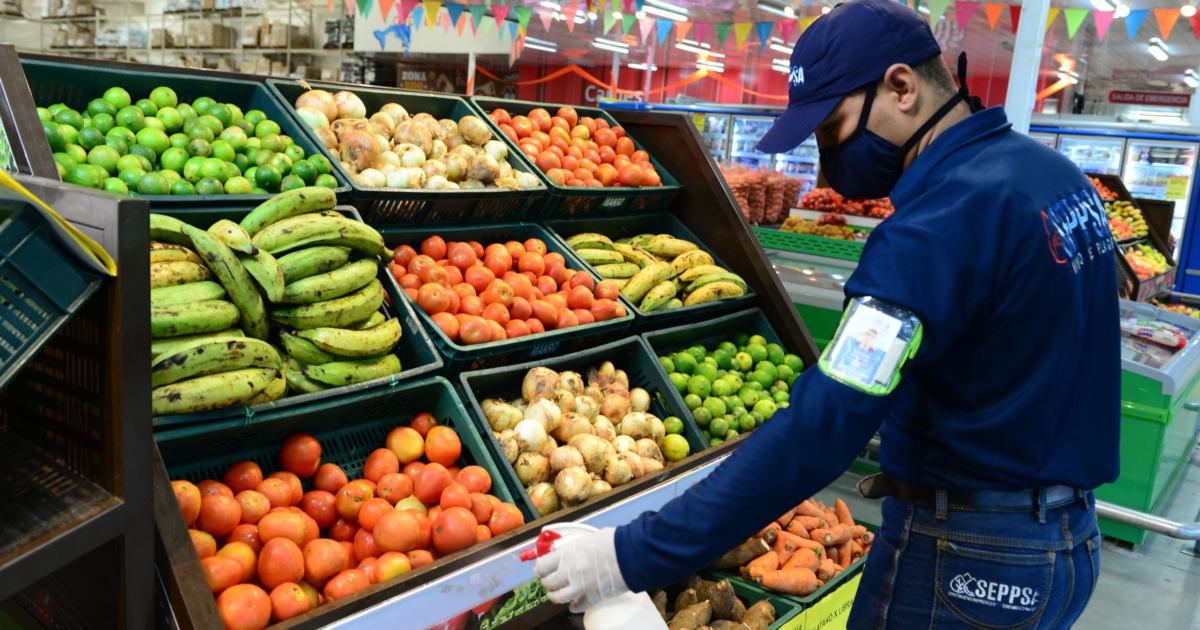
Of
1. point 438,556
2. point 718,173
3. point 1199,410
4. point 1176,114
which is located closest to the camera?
point 438,556

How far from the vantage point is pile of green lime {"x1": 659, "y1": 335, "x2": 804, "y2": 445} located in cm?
325

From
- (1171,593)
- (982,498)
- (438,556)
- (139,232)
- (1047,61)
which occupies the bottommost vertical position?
(1171,593)

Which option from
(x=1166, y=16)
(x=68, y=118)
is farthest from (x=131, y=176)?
(x=1166, y=16)

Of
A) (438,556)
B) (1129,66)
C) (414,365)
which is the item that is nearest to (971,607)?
(438,556)

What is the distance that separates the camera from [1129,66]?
20.4 meters

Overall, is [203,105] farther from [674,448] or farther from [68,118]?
[674,448]

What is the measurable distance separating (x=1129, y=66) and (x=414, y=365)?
22.6 m

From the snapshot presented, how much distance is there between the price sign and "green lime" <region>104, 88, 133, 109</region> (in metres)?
11.9

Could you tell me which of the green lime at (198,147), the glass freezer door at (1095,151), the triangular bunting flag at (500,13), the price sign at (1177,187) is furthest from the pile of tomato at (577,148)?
the triangular bunting flag at (500,13)

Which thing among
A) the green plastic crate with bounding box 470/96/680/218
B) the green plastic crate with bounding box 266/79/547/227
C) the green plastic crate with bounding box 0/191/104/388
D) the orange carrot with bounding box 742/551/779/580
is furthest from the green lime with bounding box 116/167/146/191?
the orange carrot with bounding box 742/551/779/580

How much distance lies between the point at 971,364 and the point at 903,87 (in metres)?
0.50

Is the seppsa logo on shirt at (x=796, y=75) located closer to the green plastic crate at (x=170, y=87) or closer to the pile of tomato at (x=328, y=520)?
the pile of tomato at (x=328, y=520)

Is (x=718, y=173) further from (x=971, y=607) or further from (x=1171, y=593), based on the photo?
(x=1171, y=593)

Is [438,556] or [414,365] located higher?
[414,365]
